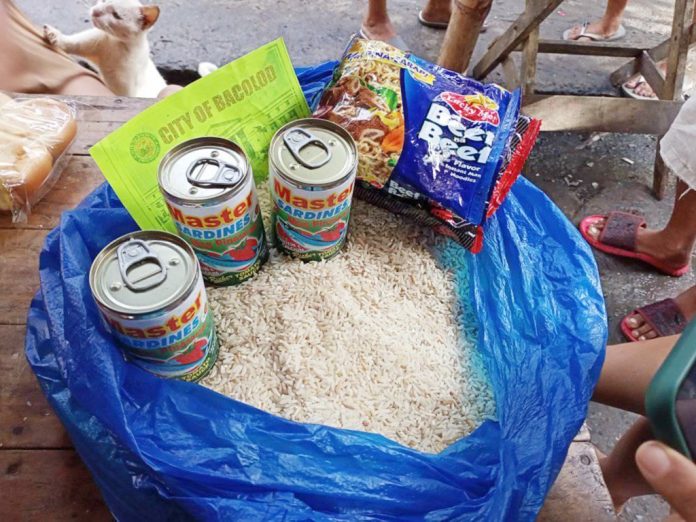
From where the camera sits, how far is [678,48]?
5.71ft

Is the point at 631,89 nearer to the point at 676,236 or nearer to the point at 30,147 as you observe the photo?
the point at 676,236

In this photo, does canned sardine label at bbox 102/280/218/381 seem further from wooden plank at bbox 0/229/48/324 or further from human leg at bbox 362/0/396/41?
human leg at bbox 362/0/396/41

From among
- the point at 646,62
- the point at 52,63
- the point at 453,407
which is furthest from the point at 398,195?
the point at 646,62

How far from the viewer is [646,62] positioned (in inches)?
80.4

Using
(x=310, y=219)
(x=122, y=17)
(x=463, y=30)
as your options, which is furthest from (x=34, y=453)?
(x=463, y=30)

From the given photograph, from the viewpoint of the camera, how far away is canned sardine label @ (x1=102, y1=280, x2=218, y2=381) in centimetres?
70

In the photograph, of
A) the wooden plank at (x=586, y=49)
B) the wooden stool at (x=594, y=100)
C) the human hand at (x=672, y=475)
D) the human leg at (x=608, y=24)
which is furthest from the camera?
the human leg at (x=608, y=24)

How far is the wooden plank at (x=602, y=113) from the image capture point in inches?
66.6

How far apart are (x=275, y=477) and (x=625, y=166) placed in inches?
70.8

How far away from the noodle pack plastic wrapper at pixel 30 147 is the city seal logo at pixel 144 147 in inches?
14.5

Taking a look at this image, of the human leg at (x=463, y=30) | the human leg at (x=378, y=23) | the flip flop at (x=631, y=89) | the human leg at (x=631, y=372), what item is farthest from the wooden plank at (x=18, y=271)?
the flip flop at (x=631, y=89)

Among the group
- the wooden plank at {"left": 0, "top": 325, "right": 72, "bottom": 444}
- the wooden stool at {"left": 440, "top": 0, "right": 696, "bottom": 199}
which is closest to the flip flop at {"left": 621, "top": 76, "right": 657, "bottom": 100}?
the wooden stool at {"left": 440, "top": 0, "right": 696, "bottom": 199}

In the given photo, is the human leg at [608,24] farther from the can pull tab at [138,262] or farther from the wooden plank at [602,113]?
the can pull tab at [138,262]

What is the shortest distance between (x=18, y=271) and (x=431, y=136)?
2.65 ft
